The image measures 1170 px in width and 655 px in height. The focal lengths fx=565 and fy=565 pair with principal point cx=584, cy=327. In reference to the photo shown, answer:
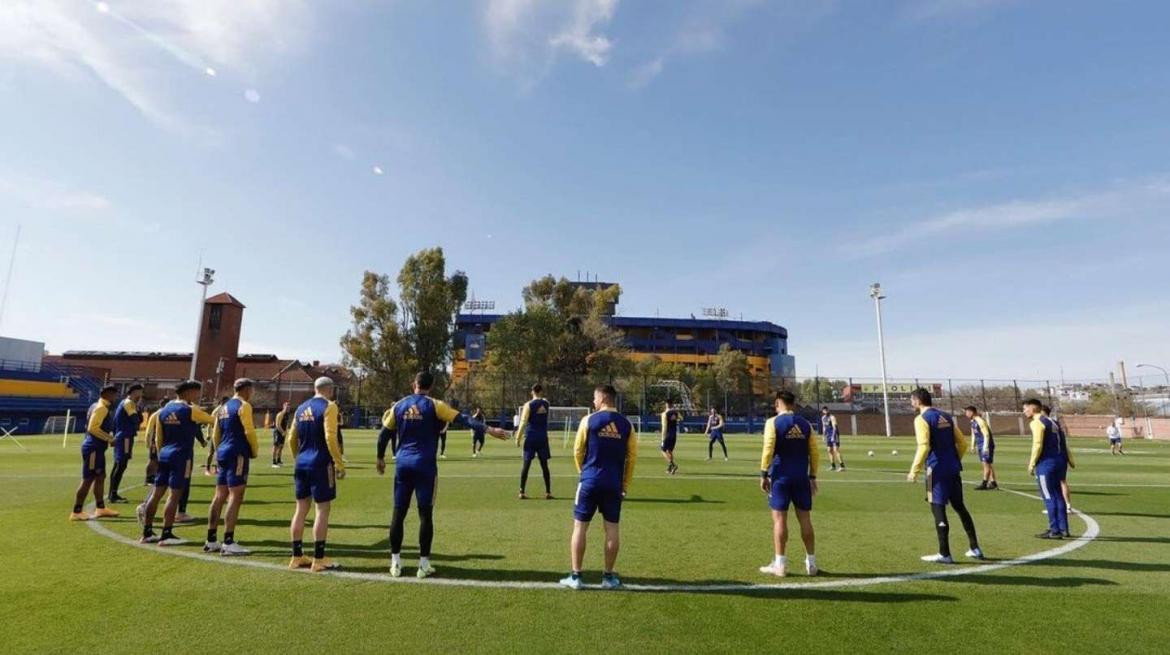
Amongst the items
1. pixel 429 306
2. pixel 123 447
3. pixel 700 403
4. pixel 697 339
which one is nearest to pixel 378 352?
pixel 429 306

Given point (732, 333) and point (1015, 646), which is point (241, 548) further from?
point (732, 333)

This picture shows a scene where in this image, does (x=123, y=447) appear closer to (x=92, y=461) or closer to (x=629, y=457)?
(x=92, y=461)

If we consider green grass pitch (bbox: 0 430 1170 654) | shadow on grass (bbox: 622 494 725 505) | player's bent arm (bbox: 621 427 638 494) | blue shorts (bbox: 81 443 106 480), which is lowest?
shadow on grass (bbox: 622 494 725 505)

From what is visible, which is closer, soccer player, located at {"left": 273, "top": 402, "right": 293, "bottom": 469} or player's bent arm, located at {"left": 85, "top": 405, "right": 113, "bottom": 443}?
player's bent arm, located at {"left": 85, "top": 405, "right": 113, "bottom": 443}

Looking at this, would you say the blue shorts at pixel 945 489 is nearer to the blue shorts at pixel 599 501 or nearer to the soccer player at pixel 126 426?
the blue shorts at pixel 599 501

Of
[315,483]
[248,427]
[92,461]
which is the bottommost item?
[92,461]

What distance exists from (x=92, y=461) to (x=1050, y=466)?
1589 centimetres

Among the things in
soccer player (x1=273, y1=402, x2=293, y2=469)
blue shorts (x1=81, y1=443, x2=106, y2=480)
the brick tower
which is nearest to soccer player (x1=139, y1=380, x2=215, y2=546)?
blue shorts (x1=81, y1=443, x2=106, y2=480)

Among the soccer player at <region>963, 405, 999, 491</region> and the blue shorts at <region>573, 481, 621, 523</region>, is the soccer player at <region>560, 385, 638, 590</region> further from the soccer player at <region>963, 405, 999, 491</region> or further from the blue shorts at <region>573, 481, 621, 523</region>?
the soccer player at <region>963, 405, 999, 491</region>

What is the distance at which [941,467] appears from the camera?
24.5ft

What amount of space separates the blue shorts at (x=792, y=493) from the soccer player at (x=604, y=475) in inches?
70.7

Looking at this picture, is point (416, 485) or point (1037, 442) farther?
point (1037, 442)

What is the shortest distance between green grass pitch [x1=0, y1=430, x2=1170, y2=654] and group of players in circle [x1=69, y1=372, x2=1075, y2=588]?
0.38 meters

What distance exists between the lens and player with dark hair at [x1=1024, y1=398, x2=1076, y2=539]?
29.0ft
